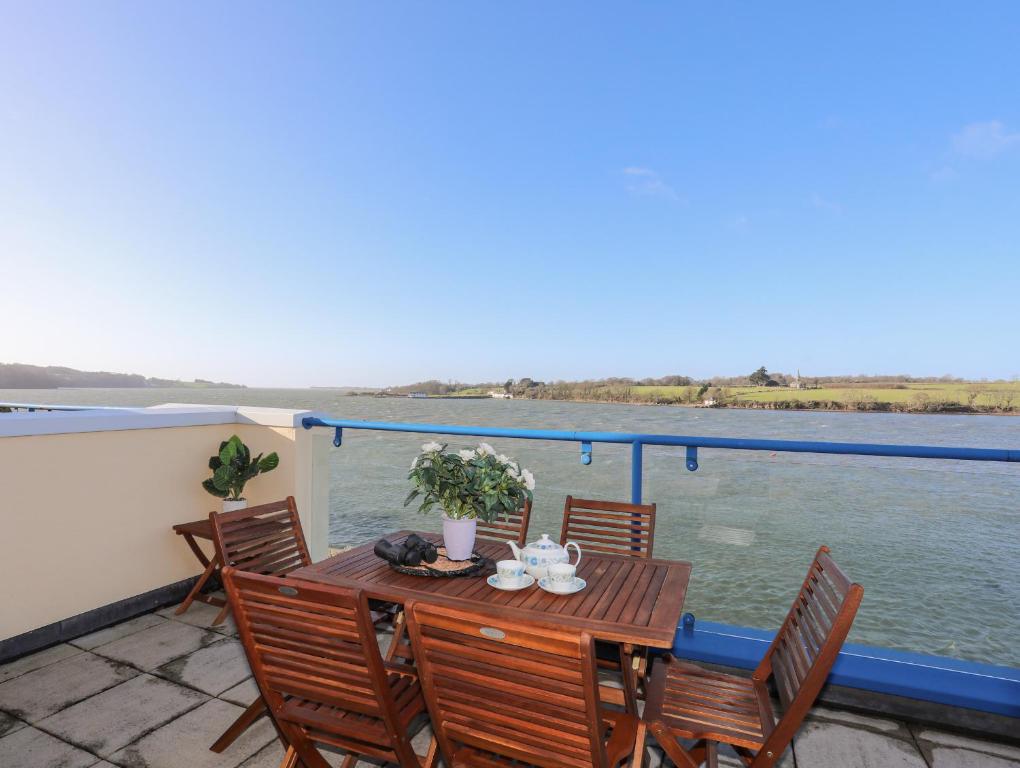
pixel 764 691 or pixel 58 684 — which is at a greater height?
pixel 764 691

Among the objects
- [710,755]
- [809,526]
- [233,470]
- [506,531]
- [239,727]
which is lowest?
[809,526]

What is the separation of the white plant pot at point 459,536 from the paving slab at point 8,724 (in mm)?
1769

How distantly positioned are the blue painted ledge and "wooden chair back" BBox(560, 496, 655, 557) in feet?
1.60

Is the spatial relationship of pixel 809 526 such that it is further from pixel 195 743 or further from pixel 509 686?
pixel 509 686

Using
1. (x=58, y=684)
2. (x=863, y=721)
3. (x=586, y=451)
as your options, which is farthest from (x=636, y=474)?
(x=58, y=684)

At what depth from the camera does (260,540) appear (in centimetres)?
260

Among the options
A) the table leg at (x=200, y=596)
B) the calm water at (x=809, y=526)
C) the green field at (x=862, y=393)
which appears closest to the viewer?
the table leg at (x=200, y=596)

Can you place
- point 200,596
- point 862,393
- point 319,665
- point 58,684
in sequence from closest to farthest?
point 319,665 → point 58,684 → point 200,596 → point 862,393

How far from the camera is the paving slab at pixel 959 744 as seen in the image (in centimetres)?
198

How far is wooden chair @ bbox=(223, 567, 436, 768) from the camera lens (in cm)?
134

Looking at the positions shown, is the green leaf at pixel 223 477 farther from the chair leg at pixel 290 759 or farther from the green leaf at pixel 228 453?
the chair leg at pixel 290 759

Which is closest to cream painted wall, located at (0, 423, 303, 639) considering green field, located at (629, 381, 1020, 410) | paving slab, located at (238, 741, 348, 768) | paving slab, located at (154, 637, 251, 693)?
paving slab, located at (154, 637, 251, 693)

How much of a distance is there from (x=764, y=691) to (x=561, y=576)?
2.46ft

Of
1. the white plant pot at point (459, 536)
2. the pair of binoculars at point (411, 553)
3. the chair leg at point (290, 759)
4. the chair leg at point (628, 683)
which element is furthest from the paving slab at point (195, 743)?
the chair leg at point (628, 683)
